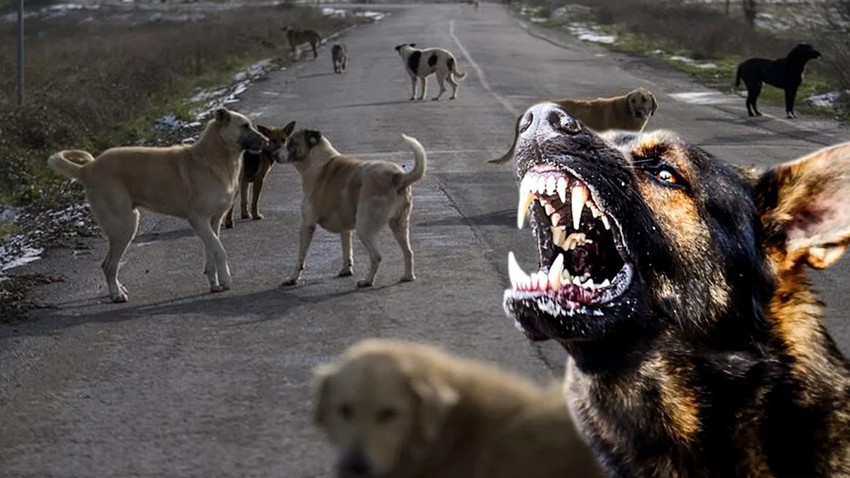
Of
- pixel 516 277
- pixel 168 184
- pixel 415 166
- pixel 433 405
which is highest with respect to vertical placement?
pixel 516 277

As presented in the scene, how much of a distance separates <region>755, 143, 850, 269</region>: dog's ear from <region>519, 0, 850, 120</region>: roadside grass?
65.5 feet

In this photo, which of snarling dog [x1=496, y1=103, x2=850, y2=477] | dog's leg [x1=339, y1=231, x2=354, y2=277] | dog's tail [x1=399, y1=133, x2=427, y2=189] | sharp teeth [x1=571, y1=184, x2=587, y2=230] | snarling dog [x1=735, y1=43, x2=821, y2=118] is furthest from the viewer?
snarling dog [x1=735, y1=43, x2=821, y2=118]

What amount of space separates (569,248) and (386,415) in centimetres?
155

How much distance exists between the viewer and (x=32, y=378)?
7539mm

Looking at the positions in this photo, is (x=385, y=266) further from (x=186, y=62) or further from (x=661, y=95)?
(x=186, y=62)

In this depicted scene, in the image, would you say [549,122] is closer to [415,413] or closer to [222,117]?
[415,413]

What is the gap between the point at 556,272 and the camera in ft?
10.5

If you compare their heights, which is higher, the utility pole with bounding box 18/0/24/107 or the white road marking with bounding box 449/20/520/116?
the utility pole with bounding box 18/0/24/107

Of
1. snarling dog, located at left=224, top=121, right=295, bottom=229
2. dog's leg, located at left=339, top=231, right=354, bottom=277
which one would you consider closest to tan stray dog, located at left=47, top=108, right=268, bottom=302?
dog's leg, located at left=339, top=231, right=354, bottom=277

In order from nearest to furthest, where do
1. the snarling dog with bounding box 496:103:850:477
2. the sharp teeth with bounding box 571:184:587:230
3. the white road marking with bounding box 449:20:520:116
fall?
the snarling dog with bounding box 496:103:850:477, the sharp teeth with bounding box 571:184:587:230, the white road marking with bounding box 449:20:520:116

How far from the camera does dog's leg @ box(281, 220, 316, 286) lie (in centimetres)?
995

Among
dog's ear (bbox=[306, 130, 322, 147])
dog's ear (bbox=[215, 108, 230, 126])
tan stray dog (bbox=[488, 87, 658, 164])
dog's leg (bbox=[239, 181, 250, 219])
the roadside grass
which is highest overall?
dog's ear (bbox=[215, 108, 230, 126])

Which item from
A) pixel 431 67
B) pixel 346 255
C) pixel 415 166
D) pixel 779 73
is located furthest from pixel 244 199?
pixel 431 67

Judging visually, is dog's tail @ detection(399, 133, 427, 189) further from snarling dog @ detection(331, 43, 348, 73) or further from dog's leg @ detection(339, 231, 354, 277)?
snarling dog @ detection(331, 43, 348, 73)
